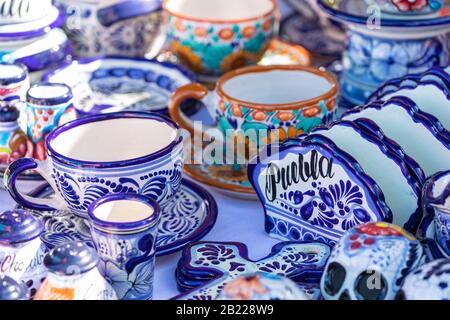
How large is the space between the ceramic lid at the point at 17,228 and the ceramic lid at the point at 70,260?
0.05 m

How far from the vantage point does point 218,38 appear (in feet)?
4.15

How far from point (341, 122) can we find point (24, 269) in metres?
0.35

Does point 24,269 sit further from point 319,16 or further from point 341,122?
point 319,16

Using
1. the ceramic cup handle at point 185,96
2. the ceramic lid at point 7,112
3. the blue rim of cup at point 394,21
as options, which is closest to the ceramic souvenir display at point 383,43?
the blue rim of cup at point 394,21

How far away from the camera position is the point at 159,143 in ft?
3.15

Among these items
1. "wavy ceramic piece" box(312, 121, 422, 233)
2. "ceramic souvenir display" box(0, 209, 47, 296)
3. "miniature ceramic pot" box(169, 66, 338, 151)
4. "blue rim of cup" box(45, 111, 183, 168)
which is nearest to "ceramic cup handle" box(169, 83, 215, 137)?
"miniature ceramic pot" box(169, 66, 338, 151)

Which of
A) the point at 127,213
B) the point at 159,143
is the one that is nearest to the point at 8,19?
the point at 159,143

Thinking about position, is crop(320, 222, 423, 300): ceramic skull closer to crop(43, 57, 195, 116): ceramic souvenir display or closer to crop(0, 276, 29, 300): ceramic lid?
crop(0, 276, 29, 300): ceramic lid

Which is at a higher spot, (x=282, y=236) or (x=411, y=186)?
(x=411, y=186)

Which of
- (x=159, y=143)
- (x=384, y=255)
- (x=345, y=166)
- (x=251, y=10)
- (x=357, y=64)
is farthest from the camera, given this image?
(x=251, y=10)

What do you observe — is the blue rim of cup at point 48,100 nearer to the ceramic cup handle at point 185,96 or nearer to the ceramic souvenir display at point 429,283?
the ceramic cup handle at point 185,96

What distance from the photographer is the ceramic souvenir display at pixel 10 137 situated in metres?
1.03

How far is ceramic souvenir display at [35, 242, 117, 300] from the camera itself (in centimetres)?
71

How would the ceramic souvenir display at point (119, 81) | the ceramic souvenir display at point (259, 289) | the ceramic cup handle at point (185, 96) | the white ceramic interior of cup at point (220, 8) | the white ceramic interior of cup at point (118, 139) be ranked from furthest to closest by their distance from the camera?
the white ceramic interior of cup at point (220, 8) → the ceramic souvenir display at point (119, 81) → the ceramic cup handle at point (185, 96) → the white ceramic interior of cup at point (118, 139) → the ceramic souvenir display at point (259, 289)
